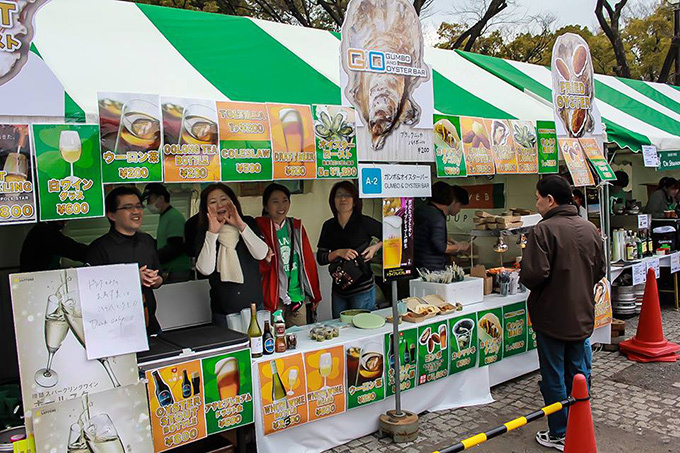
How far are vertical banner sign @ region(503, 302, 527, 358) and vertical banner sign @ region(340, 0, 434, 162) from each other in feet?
6.03

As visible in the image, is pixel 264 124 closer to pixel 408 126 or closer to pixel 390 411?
pixel 408 126

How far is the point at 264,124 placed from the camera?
12.3ft

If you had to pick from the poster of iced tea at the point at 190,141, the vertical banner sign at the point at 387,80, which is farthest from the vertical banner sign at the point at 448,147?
the poster of iced tea at the point at 190,141

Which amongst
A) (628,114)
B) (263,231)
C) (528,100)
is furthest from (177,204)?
(628,114)

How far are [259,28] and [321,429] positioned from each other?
3274 millimetres

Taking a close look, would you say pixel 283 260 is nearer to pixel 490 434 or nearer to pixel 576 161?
pixel 490 434

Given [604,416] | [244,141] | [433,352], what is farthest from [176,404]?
[604,416]

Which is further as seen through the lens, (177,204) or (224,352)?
(177,204)

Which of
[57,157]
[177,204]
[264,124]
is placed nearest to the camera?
[57,157]

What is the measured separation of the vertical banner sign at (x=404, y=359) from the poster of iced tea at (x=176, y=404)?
1447mm

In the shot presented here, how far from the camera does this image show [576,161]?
221 inches

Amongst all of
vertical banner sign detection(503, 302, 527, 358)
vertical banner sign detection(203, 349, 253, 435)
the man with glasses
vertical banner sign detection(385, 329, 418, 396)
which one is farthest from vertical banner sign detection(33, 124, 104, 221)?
vertical banner sign detection(503, 302, 527, 358)

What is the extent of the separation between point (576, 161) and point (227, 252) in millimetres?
3558

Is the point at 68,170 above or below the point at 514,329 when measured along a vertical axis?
above
